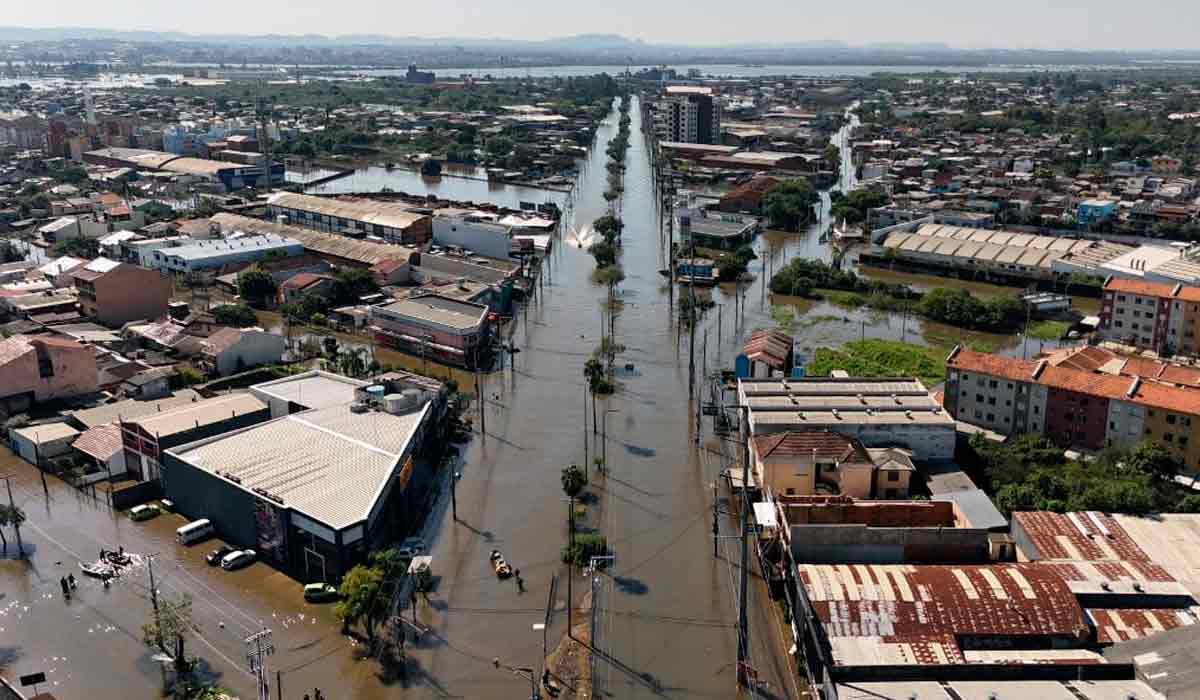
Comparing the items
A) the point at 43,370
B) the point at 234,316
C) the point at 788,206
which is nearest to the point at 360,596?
the point at 43,370

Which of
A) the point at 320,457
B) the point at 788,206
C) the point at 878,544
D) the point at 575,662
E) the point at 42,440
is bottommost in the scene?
the point at 575,662

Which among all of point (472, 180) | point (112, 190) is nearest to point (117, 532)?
point (112, 190)

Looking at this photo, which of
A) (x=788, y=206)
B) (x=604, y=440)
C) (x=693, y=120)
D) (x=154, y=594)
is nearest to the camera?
(x=154, y=594)

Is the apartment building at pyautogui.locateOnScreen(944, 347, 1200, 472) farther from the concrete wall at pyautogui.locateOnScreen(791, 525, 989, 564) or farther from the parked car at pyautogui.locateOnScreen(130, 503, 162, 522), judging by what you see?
the parked car at pyautogui.locateOnScreen(130, 503, 162, 522)

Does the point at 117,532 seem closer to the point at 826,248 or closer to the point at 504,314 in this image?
the point at 504,314

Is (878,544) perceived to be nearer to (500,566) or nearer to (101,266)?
(500,566)

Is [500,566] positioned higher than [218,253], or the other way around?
[218,253]

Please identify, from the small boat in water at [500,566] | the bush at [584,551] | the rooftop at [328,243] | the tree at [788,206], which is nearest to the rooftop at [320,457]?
the small boat in water at [500,566]
